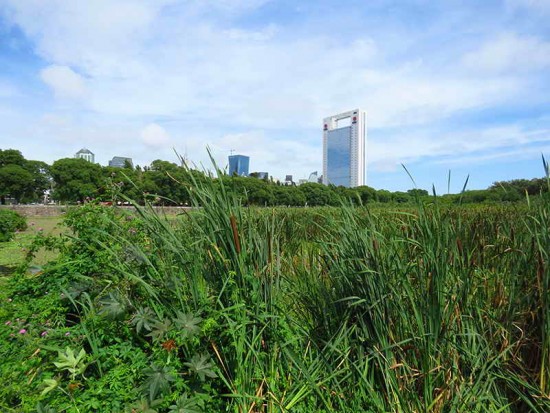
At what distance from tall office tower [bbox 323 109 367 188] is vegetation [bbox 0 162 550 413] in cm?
10787

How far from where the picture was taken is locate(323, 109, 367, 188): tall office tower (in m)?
113

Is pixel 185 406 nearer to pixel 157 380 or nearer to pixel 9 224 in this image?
pixel 157 380

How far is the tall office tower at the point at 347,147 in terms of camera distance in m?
113

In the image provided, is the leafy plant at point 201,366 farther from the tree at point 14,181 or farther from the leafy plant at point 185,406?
the tree at point 14,181

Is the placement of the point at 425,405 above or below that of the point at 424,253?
below

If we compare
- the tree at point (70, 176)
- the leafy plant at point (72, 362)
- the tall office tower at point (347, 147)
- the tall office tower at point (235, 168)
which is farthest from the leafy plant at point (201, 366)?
the tall office tower at point (347, 147)

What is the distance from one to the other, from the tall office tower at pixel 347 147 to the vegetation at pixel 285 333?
108m

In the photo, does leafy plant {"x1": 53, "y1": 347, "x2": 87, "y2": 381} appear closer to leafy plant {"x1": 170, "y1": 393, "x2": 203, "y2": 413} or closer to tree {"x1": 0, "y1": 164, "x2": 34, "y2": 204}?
leafy plant {"x1": 170, "y1": 393, "x2": 203, "y2": 413}

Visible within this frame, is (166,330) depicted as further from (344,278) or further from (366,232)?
(366,232)

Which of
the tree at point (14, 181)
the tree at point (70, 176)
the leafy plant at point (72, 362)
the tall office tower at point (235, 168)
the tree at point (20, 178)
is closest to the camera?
the leafy plant at point (72, 362)

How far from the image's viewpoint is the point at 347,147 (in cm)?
11619

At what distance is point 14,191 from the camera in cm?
4916

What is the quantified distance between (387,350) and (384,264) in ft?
1.25

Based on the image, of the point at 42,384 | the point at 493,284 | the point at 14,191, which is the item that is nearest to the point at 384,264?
the point at 493,284
